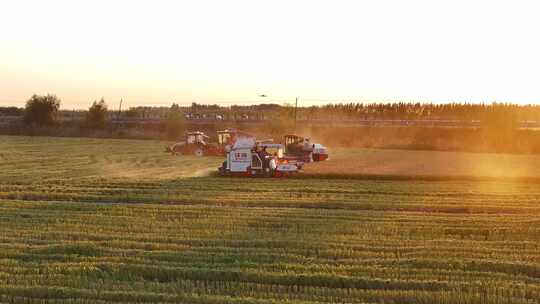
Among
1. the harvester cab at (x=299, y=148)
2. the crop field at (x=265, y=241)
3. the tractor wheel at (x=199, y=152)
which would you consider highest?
the harvester cab at (x=299, y=148)

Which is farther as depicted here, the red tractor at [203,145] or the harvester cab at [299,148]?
the red tractor at [203,145]

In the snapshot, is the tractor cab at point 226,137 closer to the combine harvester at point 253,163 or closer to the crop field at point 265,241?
the combine harvester at point 253,163

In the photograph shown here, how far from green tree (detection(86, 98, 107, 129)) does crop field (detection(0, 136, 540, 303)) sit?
43.4 meters

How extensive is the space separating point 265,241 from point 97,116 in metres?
58.1

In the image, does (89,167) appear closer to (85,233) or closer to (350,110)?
(85,233)

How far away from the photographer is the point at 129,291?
8766 mm

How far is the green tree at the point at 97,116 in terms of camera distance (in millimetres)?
66750

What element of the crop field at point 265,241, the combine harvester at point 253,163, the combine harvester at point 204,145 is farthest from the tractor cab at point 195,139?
the crop field at point 265,241

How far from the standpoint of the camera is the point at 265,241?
11961 mm

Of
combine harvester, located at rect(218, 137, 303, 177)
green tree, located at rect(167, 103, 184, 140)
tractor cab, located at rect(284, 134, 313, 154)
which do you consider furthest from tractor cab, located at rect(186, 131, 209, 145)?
green tree, located at rect(167, 103, 184, 140)

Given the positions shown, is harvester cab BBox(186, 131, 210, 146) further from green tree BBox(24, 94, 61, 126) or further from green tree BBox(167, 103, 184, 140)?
green tree BBox(24, 94, 61, 126)

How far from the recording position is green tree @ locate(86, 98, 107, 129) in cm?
6675

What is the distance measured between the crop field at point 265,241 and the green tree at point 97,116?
43.4 meters

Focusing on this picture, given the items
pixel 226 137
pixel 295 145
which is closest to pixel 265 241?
pixel 295 145
